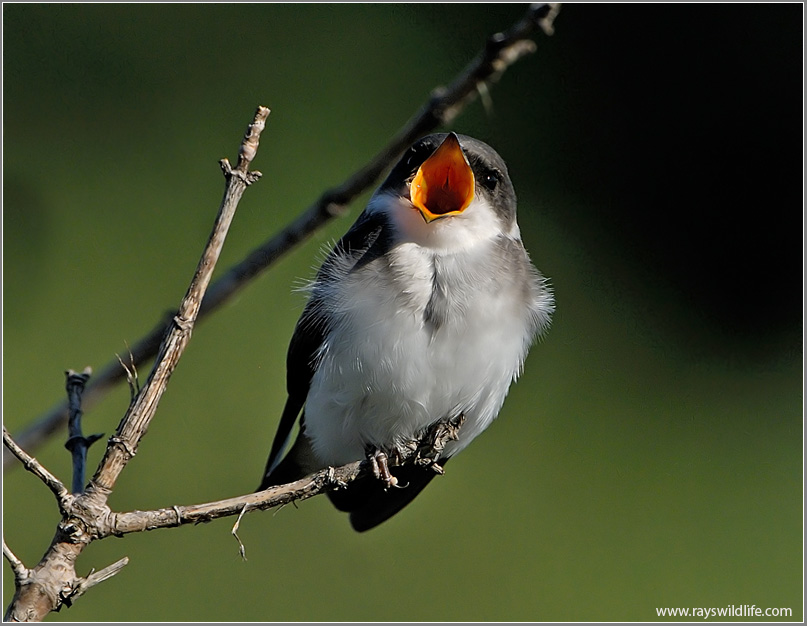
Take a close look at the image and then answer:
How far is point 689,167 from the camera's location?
11.3 feet

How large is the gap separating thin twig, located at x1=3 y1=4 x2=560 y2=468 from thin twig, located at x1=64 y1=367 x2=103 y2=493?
0.02m

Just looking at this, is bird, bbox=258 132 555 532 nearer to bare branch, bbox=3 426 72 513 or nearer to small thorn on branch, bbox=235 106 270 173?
small thorn on branch, bbox=235 106 270 173

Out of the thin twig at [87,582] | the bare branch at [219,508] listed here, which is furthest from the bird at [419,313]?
the thin twig at [87,582]

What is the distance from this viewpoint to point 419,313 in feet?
4.89

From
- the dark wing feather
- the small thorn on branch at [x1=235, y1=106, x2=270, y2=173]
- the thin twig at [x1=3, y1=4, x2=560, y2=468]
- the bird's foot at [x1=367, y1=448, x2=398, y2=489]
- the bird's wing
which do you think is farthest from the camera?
the dark wing feather

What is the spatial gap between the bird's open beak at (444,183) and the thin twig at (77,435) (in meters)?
0.55

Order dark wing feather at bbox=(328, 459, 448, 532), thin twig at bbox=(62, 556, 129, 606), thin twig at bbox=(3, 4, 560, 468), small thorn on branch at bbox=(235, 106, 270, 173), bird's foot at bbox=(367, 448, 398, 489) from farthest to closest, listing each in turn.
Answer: dark wing feather at bbox=(328, 459, 448, 532) → bird's foot at bbox=(367, 448, 398, 489) → small thorn on branch at bbox=(235, 106, 270, 173) → thin twig at bbox=(62, 556, 129, 606) → thin twig at bbox=(3, 4, 560, 468)

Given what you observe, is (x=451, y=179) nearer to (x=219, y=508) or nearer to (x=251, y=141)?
(x=251, y=141)

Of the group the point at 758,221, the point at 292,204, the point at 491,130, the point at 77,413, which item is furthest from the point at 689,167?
the point at 77,413

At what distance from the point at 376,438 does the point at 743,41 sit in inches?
102

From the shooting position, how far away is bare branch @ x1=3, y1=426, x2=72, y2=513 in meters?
0.94

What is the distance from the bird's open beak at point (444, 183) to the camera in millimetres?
1454

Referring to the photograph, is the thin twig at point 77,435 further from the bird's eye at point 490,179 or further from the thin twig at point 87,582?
the bird's eye at point 490,179

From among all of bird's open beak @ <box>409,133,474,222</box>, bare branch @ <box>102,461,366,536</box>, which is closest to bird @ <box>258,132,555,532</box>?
bird's open beak @ <box>409,133,474,222</box>
